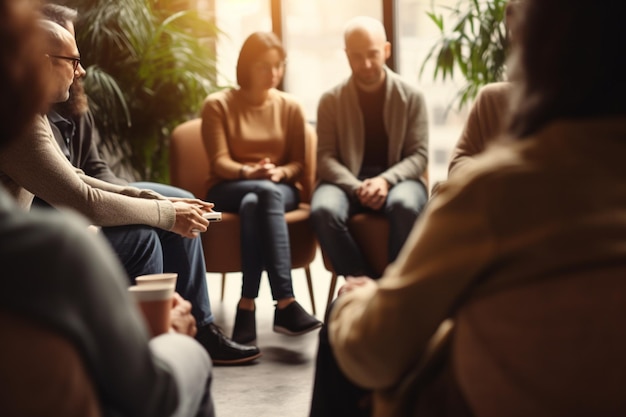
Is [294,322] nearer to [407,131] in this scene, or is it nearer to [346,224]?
[346,224]

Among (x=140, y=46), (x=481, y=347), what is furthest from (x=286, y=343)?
(x=481, y=347)

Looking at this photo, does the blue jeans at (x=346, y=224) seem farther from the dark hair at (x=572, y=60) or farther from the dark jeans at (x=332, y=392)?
the dark hair at (x=572, y=60)

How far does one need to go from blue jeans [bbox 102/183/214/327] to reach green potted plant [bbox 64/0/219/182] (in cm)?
189

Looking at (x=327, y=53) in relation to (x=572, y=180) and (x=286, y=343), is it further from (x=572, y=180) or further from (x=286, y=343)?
(x=572, y=180)

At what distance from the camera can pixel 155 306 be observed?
1.50 m

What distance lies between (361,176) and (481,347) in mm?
2896

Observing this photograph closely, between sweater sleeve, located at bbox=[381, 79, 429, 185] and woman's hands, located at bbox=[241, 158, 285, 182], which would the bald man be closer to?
sweater sleeve, located at bbox=[381, 79, 429, 185]

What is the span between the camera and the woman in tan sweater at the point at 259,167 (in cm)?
364

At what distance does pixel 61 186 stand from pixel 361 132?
1.77 m

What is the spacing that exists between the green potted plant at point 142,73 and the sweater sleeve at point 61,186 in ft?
7.02

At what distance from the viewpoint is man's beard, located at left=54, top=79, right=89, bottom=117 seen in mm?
3123

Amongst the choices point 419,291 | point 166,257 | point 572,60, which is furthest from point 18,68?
point 166,257

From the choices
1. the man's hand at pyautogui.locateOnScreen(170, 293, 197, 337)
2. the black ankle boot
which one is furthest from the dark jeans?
the black ankle boot

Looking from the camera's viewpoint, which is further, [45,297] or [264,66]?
[264,66]
